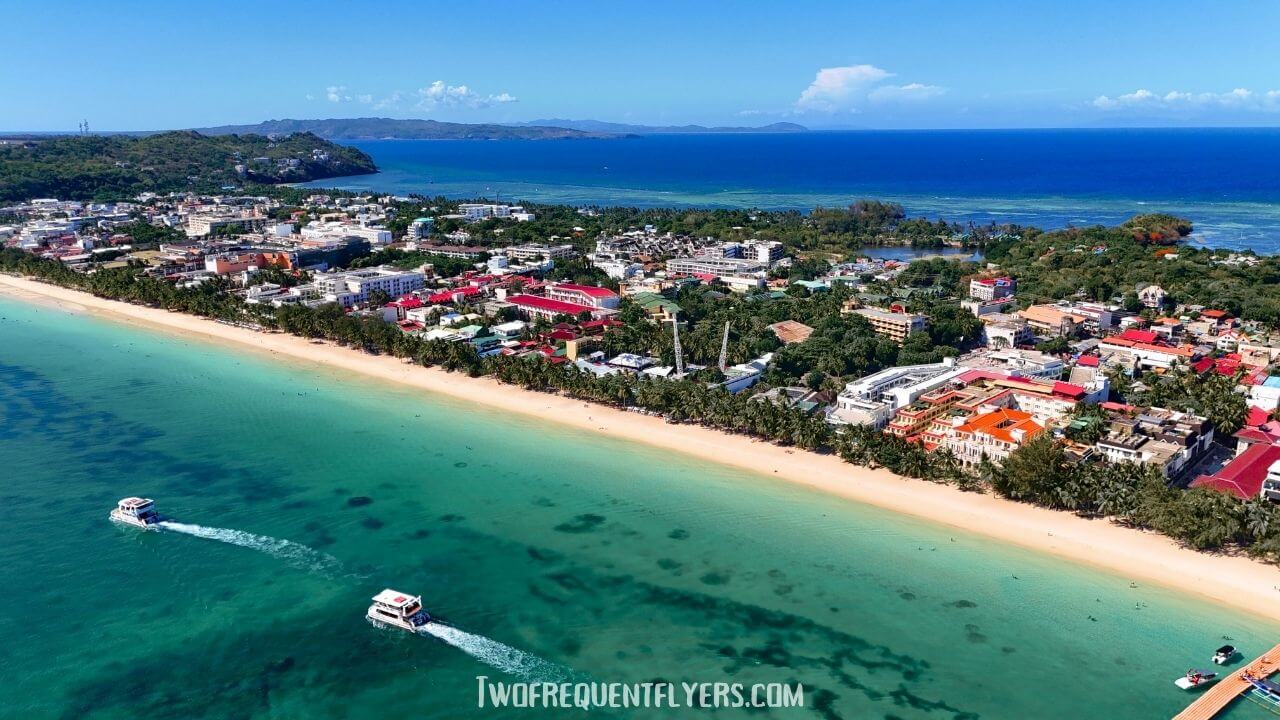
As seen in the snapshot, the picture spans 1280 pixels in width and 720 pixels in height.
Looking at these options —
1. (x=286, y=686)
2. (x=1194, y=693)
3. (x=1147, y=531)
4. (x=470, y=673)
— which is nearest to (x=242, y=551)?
(x=286, y=686)

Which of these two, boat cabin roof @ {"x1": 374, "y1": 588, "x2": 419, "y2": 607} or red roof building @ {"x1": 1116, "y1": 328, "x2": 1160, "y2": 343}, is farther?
red roof building @ {"x1": 1116, "y1": 328, "x2": 1160, "y2": 343}

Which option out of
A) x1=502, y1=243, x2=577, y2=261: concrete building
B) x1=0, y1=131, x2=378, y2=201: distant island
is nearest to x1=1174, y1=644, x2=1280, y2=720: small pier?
x1=502, y1=243, x2=577, y2=261: concrete building

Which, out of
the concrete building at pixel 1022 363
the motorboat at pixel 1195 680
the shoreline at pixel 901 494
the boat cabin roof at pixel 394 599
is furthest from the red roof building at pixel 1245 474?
the boat cabin roof at pixel 394 599

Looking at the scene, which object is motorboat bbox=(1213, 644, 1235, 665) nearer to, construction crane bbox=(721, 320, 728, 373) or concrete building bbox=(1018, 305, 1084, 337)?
construction crane bbox=(721, 320, 728, 373)

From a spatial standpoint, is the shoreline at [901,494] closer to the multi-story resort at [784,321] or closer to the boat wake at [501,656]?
the multi-story resort at [784,321]

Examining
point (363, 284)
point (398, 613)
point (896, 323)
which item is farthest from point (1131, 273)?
point (398, 613)
